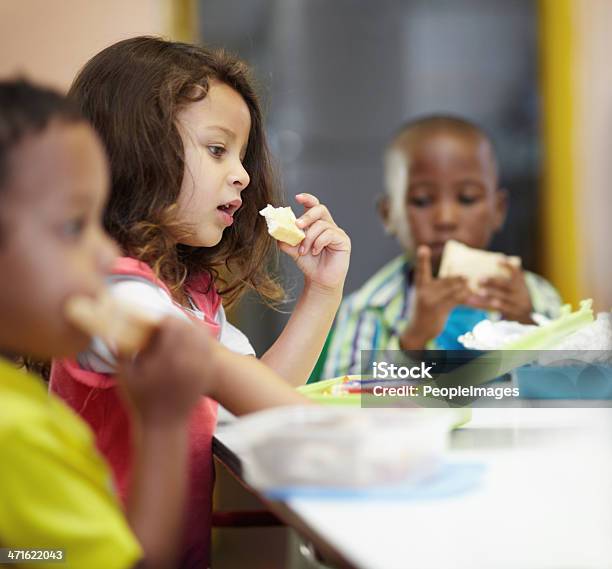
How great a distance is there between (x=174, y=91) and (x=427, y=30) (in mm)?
2313

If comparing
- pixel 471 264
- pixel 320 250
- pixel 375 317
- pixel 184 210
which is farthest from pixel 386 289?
pixel 184 210

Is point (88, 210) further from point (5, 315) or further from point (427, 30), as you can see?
point (427, 30)

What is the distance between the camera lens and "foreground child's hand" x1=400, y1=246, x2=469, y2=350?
168cm

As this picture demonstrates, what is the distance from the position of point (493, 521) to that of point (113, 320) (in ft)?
0.94

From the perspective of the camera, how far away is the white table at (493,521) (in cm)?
56

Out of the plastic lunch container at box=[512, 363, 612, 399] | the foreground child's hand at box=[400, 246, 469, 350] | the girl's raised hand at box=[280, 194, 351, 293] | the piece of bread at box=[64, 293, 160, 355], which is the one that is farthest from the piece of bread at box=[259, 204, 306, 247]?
the foreground child's hand at box=[400, 246, 469, 350]

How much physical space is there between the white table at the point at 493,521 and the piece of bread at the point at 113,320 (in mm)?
158

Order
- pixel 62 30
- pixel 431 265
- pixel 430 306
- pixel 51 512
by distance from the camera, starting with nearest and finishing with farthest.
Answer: pixel 51 512 < pixel 430 306 < pixel 431 265 < pixel 62 30

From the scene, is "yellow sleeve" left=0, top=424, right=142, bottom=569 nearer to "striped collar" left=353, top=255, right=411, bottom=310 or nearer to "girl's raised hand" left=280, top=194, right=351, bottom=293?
"girl's raised hand" left=280, top=194, right=351, bottom=293

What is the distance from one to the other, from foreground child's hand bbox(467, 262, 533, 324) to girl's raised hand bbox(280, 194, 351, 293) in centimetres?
60

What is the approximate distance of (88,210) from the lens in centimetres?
64

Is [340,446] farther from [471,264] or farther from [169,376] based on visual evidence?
[471,264]

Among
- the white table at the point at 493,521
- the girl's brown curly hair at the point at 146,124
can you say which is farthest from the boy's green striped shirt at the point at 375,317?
the white table at the point at 493,521

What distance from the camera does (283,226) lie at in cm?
113
